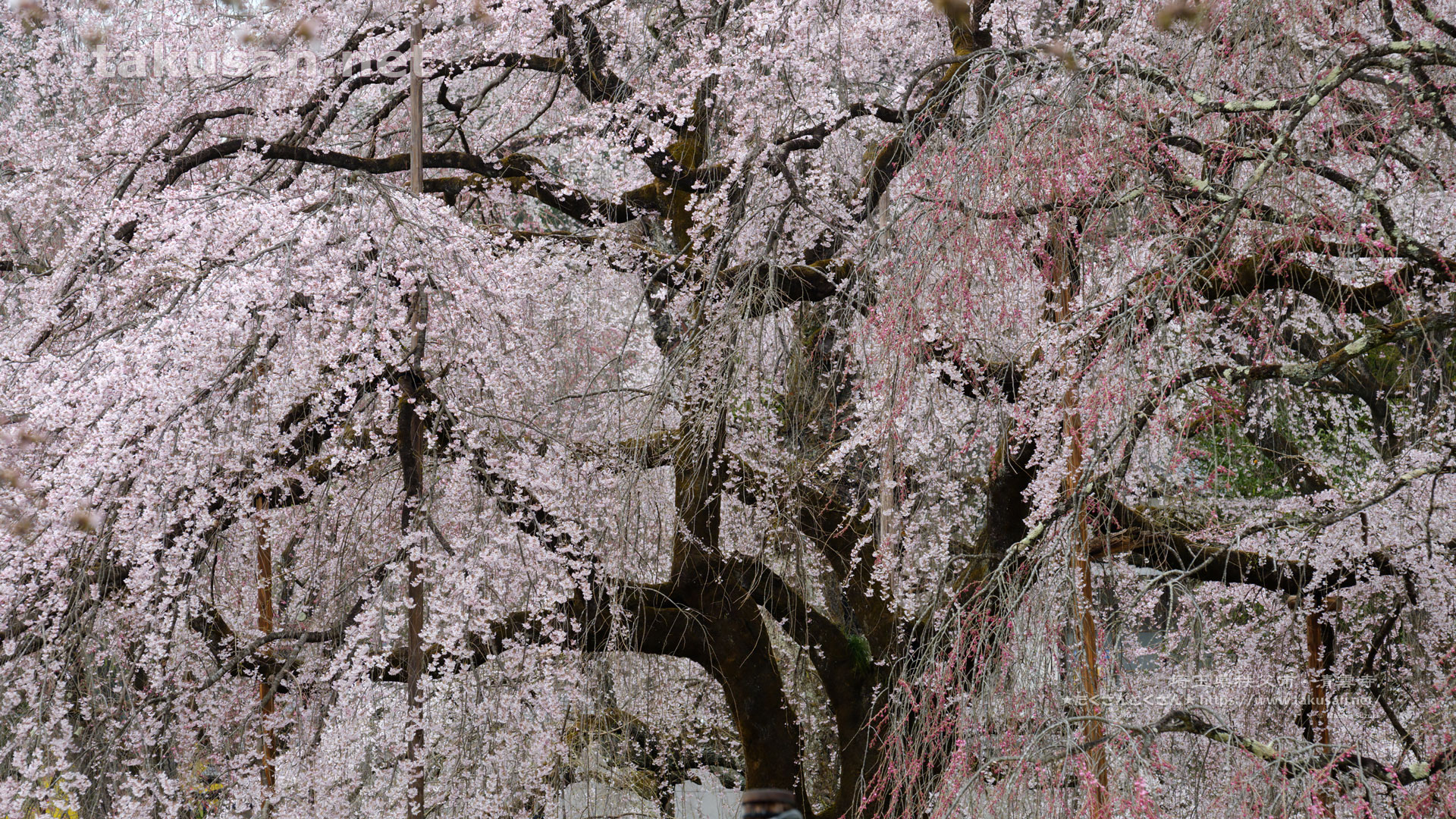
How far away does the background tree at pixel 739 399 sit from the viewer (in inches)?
101

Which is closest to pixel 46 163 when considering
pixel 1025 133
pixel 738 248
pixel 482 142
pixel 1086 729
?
pixel 482 142

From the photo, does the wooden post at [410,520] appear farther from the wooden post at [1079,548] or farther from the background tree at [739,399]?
the wooden post at [1079,548]

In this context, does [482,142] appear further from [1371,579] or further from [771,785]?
[1371,579]

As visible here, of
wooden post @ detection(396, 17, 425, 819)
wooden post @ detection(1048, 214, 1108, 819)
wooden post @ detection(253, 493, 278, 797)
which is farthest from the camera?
wooden post @ detection(253, 493, 278, 797)

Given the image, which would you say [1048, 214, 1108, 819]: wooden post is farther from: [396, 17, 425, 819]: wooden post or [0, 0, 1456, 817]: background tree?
[396, 17, 425, 819]: wooden post

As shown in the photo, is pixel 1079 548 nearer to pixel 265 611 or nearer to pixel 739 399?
pixel 739 399

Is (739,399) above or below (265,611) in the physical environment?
above

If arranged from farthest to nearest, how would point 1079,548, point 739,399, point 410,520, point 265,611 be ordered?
1. point 265,611
2. point 739,399
3. point 410,520
4. point 1079,548

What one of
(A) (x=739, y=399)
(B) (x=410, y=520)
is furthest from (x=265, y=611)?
(A) (x=739, y=399)

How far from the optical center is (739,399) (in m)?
4.61

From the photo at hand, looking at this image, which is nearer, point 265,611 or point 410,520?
point 410,520

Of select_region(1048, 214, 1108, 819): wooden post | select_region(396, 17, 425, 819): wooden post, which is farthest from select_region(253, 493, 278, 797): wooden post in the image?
select_region(1048, 214, 1108, 819): wooden post

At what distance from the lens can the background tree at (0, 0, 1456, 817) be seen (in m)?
2.56

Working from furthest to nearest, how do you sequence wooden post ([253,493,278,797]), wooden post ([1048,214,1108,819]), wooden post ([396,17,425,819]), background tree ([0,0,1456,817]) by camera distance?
1. wooden post ([253,493,278,797])
2. wooden post ([396,17,425,819])
3. background tree ([0,0,1456,817])
4. wooden post ([1048,214,1108,819])
